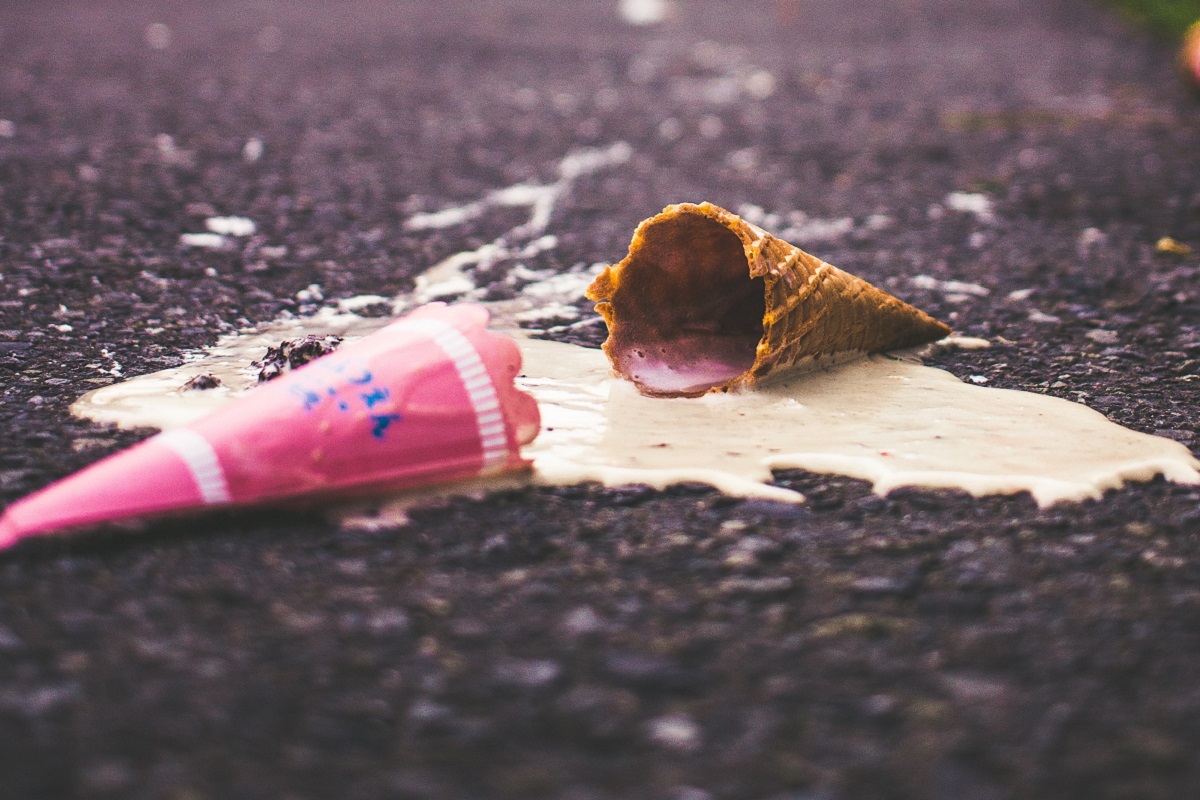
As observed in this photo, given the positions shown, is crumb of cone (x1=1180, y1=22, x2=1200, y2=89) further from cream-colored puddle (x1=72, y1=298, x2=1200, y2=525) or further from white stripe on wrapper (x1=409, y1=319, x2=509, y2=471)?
white stripe on wrapper (x1=409, y1=319, x2=509, y2=471)

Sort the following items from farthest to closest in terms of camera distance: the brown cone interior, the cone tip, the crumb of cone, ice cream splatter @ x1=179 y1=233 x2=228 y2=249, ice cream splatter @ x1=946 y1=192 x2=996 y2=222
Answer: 1. the crumb of cone
2. ice cream splatter @ x1=946 y1=192 x2=996 y2=222
3. ice cream splatter @ x1=179 y1=233 x2=228 y2=249
4. the brown cone interior
5. the cone tip

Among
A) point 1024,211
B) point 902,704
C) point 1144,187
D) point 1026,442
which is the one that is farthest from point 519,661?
point 1144,187

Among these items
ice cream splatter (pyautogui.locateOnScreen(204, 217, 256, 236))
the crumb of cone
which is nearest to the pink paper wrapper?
ice cream splatter (pyautogui.locateOnScreen(204, 217, 256, 236))

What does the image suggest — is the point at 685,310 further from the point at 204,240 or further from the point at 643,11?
the point at 643,11

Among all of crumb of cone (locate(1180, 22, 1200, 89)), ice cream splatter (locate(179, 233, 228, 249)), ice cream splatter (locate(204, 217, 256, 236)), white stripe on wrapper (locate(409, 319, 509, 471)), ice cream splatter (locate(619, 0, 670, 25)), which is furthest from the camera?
ice cream splatter (locate(619, 0, 670, 25))

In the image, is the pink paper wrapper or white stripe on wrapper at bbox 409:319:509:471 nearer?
the pink paper wrapper

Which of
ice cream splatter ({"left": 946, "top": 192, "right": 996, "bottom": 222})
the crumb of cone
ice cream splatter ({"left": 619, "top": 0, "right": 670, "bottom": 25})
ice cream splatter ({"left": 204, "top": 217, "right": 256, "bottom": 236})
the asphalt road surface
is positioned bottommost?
the asphalt road surface

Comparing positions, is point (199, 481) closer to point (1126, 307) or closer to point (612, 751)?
point (612, 751)

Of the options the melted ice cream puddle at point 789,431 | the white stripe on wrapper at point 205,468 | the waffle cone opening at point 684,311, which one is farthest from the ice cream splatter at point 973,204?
the white stripe on wrapper at point 205,468
